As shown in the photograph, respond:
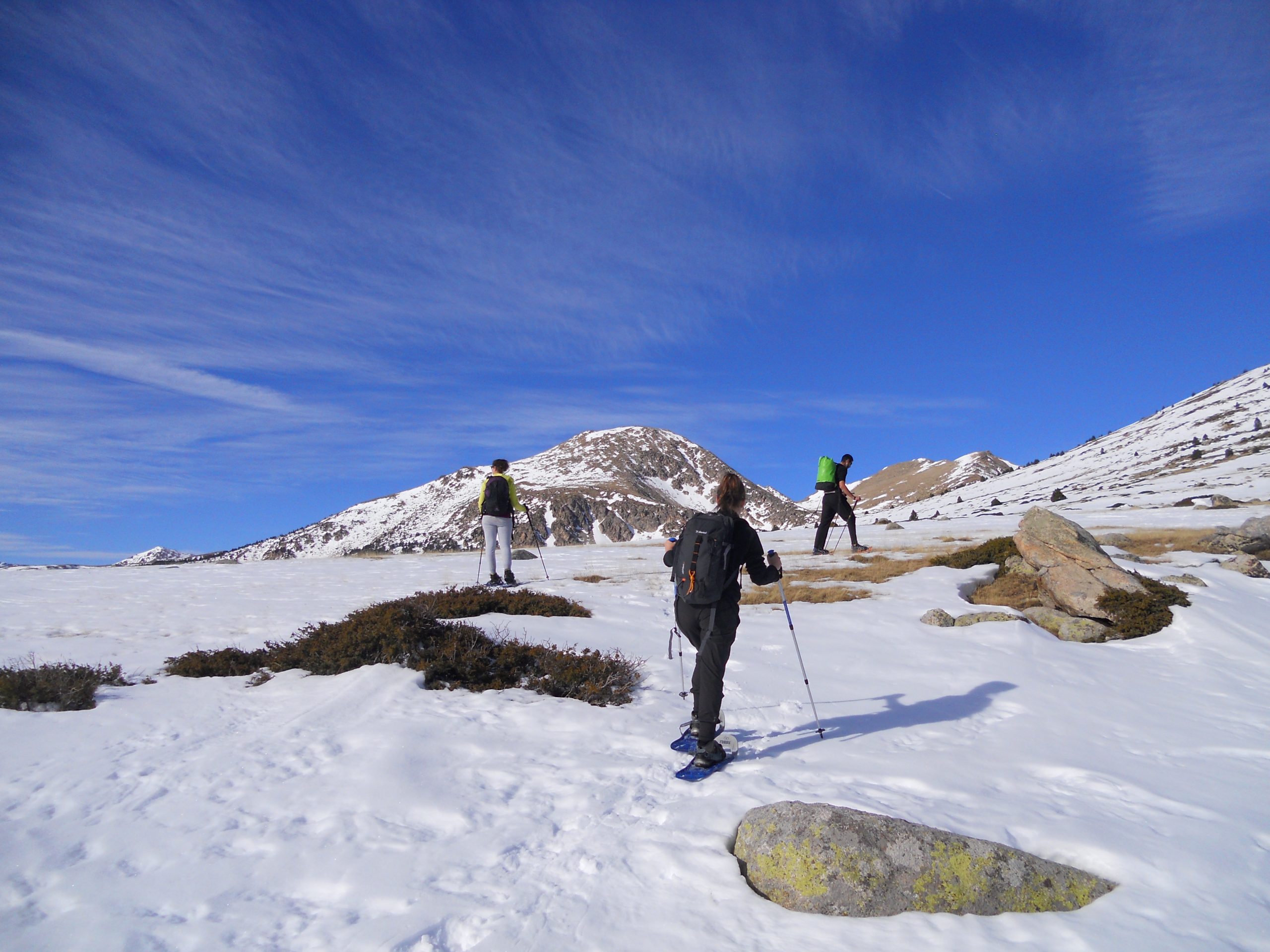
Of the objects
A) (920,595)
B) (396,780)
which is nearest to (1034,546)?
(920,595)

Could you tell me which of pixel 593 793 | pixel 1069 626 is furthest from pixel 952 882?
pixel 1069 626

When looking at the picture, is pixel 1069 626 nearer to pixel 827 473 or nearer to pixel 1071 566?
pixel 1071 566

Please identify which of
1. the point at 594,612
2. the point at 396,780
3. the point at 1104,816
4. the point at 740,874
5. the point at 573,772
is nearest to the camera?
the point at 740,874

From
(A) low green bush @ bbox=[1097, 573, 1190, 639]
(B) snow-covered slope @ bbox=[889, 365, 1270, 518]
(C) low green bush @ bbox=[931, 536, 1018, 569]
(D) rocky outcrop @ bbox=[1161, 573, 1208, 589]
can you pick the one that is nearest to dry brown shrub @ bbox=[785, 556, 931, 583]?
(C) low green bush @ bbox=[931, 536, 1018, 569]

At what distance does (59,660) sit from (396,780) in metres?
6.42

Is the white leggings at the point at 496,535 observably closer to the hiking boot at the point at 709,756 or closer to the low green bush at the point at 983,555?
the hiking boot at the point at 709,756

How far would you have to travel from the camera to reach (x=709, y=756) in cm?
646

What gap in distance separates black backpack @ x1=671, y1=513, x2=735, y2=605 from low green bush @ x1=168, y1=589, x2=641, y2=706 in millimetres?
2685

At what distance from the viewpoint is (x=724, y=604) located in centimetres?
670

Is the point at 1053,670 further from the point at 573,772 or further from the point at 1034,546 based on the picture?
the point at 573,772

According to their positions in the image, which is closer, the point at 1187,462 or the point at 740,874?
the point at 740,874

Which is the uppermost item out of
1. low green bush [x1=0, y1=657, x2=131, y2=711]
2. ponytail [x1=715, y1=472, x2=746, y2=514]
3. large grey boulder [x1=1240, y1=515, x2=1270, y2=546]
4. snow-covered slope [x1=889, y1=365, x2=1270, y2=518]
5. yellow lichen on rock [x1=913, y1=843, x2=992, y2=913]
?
snow-covered slope [x1=889, y1=365, x2=1270, y2=518]

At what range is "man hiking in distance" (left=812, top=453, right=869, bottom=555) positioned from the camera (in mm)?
21172

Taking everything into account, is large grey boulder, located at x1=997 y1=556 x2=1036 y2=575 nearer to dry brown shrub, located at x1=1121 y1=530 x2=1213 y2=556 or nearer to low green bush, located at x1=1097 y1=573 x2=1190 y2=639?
low green bush, located at x1=1097 y1=573 x2=1190 y2=639
